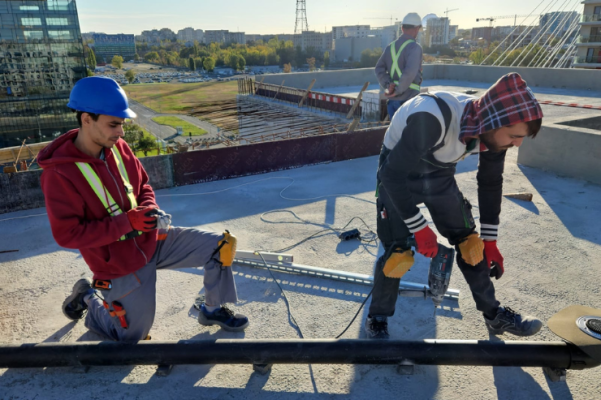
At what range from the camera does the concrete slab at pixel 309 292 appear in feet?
8.30

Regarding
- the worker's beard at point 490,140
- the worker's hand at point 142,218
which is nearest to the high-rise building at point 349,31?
the worker's beard at point 490,140

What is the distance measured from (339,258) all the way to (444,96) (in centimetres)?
211

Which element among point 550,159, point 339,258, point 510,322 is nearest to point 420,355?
point 510,322

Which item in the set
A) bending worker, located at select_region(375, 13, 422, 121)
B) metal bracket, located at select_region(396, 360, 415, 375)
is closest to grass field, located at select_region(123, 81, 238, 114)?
bending worker, located at select_region(375, 13, 422, 121)

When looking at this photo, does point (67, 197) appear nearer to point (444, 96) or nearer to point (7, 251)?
point (444, 96)

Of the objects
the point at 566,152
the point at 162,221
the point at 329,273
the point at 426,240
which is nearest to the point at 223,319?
the point at 162,221

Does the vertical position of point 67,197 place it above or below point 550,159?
above

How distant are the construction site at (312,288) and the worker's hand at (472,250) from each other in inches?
19.0

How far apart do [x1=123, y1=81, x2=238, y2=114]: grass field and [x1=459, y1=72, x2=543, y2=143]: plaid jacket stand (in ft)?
184

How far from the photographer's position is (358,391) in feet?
8.22

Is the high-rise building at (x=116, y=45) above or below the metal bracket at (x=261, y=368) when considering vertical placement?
above

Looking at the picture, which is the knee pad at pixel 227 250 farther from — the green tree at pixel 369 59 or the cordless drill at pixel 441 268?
the green tree at pixel 369 59

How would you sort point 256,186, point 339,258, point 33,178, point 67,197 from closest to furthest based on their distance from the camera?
point 67,197 < point 339,258 < point 33,178 < point 256,186

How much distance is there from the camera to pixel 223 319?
2998mm
